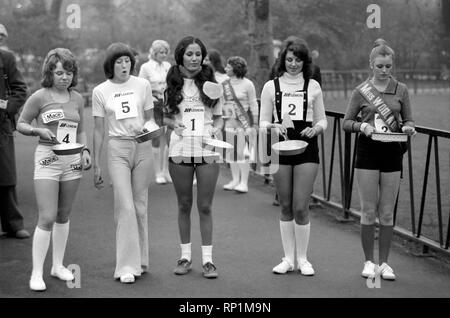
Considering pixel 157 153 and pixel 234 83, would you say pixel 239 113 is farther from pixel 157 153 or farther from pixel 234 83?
pixel 157 153

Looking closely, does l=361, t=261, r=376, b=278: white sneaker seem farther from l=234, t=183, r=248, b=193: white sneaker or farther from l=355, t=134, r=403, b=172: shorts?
l=234, t=183, r=248, b=193: white sneaker

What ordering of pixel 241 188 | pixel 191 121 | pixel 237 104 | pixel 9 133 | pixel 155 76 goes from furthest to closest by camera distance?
1. pixel 155 76
2. pixel 241 188
3. pixel 237 104
4. pixel 9 133
5. pixel 191 121

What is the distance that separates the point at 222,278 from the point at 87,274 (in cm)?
114

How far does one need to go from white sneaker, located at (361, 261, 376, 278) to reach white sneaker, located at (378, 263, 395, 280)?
59mm

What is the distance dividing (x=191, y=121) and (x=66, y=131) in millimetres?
991

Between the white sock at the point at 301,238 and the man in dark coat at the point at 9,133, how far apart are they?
9.65 ft

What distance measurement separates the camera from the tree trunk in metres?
13.5

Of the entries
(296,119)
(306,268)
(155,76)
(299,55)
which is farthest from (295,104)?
(155,76)

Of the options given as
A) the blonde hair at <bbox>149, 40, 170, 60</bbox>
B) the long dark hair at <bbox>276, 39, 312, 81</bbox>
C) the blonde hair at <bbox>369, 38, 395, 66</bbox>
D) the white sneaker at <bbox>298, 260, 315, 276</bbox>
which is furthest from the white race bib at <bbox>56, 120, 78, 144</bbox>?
the blonde hair at <bbox>149, 40, 170, 60</bbox>

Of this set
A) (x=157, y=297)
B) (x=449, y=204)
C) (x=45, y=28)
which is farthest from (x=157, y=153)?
(x=45, y=28)

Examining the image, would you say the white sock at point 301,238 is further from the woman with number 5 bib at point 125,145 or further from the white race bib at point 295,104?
the woman with number 5 bib at point 125,145

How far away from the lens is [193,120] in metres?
6.04

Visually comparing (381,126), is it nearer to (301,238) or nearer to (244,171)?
(301,238)
